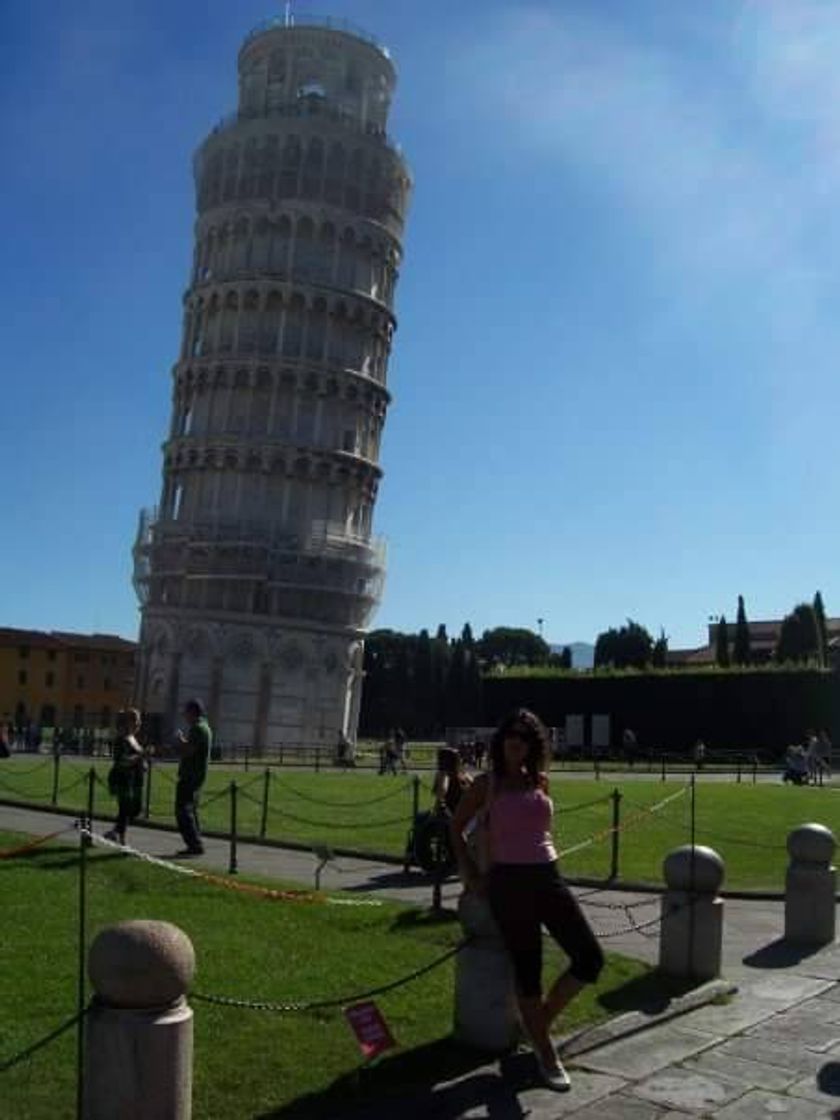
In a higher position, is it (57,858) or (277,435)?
(277,435)

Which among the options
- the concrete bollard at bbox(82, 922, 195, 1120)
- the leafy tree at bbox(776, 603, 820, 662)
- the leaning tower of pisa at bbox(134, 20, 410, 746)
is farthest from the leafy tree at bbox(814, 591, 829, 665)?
the concrete bollard at bbox(82, 922, 195, 1120)

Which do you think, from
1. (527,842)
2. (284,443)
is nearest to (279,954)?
(527,842)

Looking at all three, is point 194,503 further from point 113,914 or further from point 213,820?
point 113,914

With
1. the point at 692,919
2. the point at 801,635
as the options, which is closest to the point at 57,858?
the point at 692,919

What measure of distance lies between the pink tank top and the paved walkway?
129 centimetres

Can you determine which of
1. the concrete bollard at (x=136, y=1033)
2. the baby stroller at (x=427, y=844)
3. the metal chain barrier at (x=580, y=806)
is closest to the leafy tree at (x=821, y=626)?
the metal chain barrier at (x=580, y=806)

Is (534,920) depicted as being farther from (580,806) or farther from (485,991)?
(580,806)

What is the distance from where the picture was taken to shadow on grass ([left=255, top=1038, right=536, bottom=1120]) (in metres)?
6.46

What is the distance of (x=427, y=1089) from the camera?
22.5ft

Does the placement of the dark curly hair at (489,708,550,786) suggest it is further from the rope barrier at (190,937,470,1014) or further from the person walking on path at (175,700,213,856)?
the person walking on path at (175,700,213,856)

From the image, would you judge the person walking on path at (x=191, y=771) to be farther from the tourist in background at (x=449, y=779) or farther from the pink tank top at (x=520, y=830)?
the pink tank top at (x=520, y=830)

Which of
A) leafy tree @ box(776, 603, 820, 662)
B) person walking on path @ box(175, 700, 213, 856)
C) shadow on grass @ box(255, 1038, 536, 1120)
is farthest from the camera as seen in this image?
leafy tree @ box(776, 603, 820, 662)

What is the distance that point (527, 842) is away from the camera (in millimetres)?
6898

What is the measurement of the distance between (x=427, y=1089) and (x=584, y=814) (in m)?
17.4
